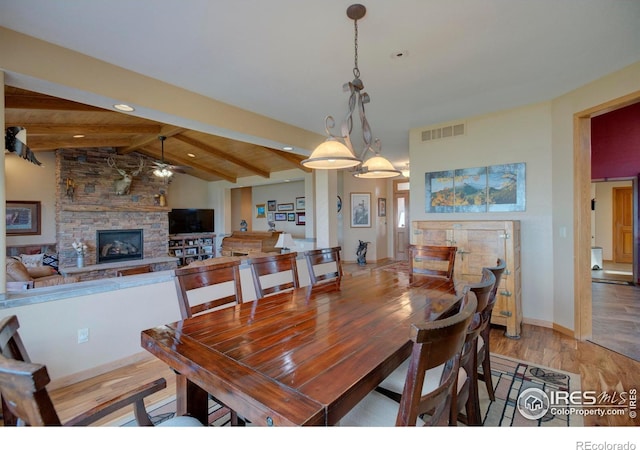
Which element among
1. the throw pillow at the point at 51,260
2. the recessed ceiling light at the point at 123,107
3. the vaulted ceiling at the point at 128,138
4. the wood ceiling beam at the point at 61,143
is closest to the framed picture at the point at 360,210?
the vaulted ceiling at the point at 128,138

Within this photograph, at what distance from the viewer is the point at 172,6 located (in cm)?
186

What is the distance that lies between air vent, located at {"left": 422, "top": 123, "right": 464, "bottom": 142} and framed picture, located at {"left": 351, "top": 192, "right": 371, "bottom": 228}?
3951 millimetres

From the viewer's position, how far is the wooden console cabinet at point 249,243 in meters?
7.83

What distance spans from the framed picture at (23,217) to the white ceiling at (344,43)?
607cm

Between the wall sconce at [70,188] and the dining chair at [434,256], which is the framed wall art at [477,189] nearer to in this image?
the dining chair at [434,256]

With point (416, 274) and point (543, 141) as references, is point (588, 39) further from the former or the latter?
point (416, 274)

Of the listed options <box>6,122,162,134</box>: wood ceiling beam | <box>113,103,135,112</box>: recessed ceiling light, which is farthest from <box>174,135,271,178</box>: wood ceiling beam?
<box>113,103,135,112</box>: recessed ceiling light

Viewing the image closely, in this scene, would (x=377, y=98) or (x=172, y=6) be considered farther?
(x=377, y=98)

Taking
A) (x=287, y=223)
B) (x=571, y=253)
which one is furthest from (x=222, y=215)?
(x=571, y=253)

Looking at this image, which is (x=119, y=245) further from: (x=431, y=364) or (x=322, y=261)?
(x=431, y=364)

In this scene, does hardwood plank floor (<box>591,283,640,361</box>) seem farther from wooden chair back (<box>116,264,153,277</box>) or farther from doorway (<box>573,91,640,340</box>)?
wooden chair back (<box>116,264,153,277</box>)

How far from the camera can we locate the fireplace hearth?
7000 millimetres

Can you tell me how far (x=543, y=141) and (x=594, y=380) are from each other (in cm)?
256
